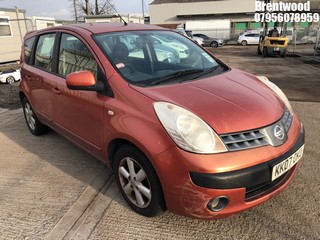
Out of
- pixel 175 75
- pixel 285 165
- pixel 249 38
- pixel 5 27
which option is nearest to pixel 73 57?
pixel 175 75

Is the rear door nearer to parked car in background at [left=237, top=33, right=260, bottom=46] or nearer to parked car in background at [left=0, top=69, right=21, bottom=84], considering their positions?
parked car in background at [left=0, top=69, right=21, bottom=84]

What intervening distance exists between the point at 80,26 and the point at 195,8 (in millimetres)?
41298

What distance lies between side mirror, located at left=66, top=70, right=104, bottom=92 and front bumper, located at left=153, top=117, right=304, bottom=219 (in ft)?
3.09

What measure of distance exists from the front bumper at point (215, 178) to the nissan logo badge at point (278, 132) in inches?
2.9

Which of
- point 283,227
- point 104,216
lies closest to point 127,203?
point 104,216

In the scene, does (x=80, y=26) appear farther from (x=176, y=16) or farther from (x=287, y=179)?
(x=176, y=16)

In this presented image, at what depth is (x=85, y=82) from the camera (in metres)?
2.69

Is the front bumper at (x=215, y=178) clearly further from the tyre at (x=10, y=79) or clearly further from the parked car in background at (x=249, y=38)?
the parked car in background at (x=249, y=38)

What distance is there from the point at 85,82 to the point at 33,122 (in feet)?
8.03

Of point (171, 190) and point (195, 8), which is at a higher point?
point (195, 8)

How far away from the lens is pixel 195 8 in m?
41.8

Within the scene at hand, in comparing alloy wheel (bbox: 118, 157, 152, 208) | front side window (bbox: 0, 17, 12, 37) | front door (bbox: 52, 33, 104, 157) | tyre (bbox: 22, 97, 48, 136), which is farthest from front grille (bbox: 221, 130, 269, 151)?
front side window (bbox: 0, 17, 12, 37)

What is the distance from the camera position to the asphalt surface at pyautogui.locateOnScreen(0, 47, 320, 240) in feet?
8.14

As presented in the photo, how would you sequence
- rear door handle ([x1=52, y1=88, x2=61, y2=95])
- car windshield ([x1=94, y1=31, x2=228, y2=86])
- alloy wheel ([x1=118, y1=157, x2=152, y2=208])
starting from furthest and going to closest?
rear door handle ([x1=52, y1=88, x2=61, y2=95])
car windshield ([x1=94, y1=31, x2=228, y2=86])
alloy wheel ([x1=118, y1=157, x2=152, y2=208])
